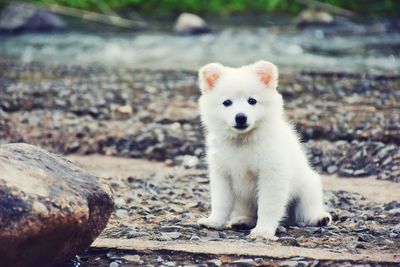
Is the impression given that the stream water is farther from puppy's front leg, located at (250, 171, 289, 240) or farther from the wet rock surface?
puppy's front leg, located at (250, 171, 289, 240)

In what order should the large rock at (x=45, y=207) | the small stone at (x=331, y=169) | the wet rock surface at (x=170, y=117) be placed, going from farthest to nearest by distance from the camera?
the wet rock surface at (x=170, y=117) → the small stone at (x=331, y=169) → the large rock at (x=45, y=207)

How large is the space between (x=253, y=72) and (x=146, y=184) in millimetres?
3077

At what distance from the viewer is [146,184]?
349 inches

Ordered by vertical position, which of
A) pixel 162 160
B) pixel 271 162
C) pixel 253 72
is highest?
pixel 253 72

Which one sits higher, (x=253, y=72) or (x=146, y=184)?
(x=253, y=72)

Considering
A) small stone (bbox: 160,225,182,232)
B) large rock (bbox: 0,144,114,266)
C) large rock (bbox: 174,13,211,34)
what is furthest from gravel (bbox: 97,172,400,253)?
large rock (bbox: 174,13,211,34)

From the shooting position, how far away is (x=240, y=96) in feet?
19.9

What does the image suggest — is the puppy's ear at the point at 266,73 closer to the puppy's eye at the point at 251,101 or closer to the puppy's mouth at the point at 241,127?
the puppy's eye at the point at 251,101

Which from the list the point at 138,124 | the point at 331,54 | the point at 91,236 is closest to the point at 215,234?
the point at 91,236

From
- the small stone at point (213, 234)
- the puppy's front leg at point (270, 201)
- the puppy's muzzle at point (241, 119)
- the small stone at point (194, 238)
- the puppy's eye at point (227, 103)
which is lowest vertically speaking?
the small stone at point (213, 234)

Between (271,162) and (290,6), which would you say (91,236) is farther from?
(290,6)

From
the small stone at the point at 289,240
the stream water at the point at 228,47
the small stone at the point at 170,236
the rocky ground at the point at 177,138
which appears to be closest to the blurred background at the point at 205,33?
the stream water at the point at 228,47

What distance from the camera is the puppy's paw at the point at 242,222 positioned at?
6.46 meters

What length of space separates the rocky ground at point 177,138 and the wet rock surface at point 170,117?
17 mm
